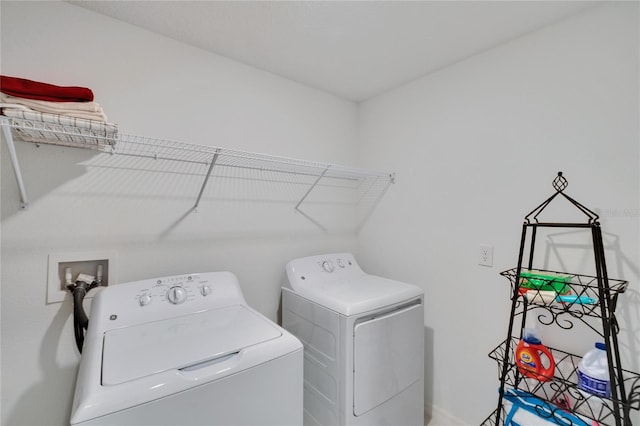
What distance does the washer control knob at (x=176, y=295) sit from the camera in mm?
1371

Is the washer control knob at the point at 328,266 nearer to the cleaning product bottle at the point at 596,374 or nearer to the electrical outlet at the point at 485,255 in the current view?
the electrical outlet at the point at 485,255

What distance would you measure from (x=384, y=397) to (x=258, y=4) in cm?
205

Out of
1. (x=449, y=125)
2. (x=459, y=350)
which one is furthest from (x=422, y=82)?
(x=459, y=350)

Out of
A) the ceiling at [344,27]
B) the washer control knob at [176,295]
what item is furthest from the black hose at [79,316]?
the ceiling at [344,27]

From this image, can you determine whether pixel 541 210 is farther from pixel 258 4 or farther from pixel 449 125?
pixel 258 4

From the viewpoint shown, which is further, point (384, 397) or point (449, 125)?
point (449, 125)

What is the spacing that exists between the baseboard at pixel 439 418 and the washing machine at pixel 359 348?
0.64ft

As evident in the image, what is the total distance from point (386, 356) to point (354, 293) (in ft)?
1.17

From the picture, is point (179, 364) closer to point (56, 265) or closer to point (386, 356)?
point (56, 265)

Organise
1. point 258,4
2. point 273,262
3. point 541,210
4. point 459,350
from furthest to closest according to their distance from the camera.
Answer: point 273,262 → point 459,350 → point 541,210 → point 258,4

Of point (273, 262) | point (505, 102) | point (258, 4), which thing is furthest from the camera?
point (273, 262)

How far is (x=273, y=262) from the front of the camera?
1.99m

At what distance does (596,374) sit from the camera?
1.12 meters

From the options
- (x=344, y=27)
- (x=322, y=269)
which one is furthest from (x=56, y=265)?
(x=344, y=27)
